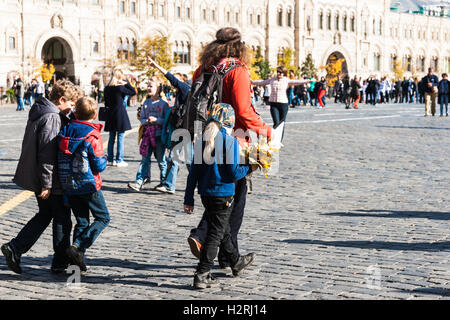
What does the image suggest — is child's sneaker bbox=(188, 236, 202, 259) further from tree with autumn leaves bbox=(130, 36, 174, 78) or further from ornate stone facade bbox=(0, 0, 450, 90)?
tree with autumn leaves bbox=(130, 36, 174, 78)

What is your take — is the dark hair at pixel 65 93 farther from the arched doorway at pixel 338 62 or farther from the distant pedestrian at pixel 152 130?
the arched doorway at pixel 338 62

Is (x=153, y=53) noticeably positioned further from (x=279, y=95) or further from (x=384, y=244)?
(x=384, y=244)

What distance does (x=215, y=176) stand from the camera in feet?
16.4

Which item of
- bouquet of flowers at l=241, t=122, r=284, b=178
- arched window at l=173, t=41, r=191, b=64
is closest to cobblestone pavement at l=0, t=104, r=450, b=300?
bouquet of flowers at l=241, t=122, r=284, b=178

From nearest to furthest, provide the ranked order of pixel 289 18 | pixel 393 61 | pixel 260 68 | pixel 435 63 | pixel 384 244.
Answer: pixel 384 244 → pixel 260 68 → pixel 289 18 → pixel 393 61 → pixel 435 63

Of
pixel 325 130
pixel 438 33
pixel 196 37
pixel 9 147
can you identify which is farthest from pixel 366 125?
pixel 438 33

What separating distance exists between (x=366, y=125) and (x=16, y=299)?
17254 millimetres

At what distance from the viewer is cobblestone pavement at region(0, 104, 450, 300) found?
16.3ft

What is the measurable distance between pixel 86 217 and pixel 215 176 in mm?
1132

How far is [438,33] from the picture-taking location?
9288 cm

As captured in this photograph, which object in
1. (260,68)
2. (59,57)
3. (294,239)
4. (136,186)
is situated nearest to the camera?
(294,239)

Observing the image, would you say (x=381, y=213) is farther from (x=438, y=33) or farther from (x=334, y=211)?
(x=438, y=33)

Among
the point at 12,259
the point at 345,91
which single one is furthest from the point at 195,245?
the point at 345,91

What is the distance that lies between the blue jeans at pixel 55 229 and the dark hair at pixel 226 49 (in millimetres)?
1481
